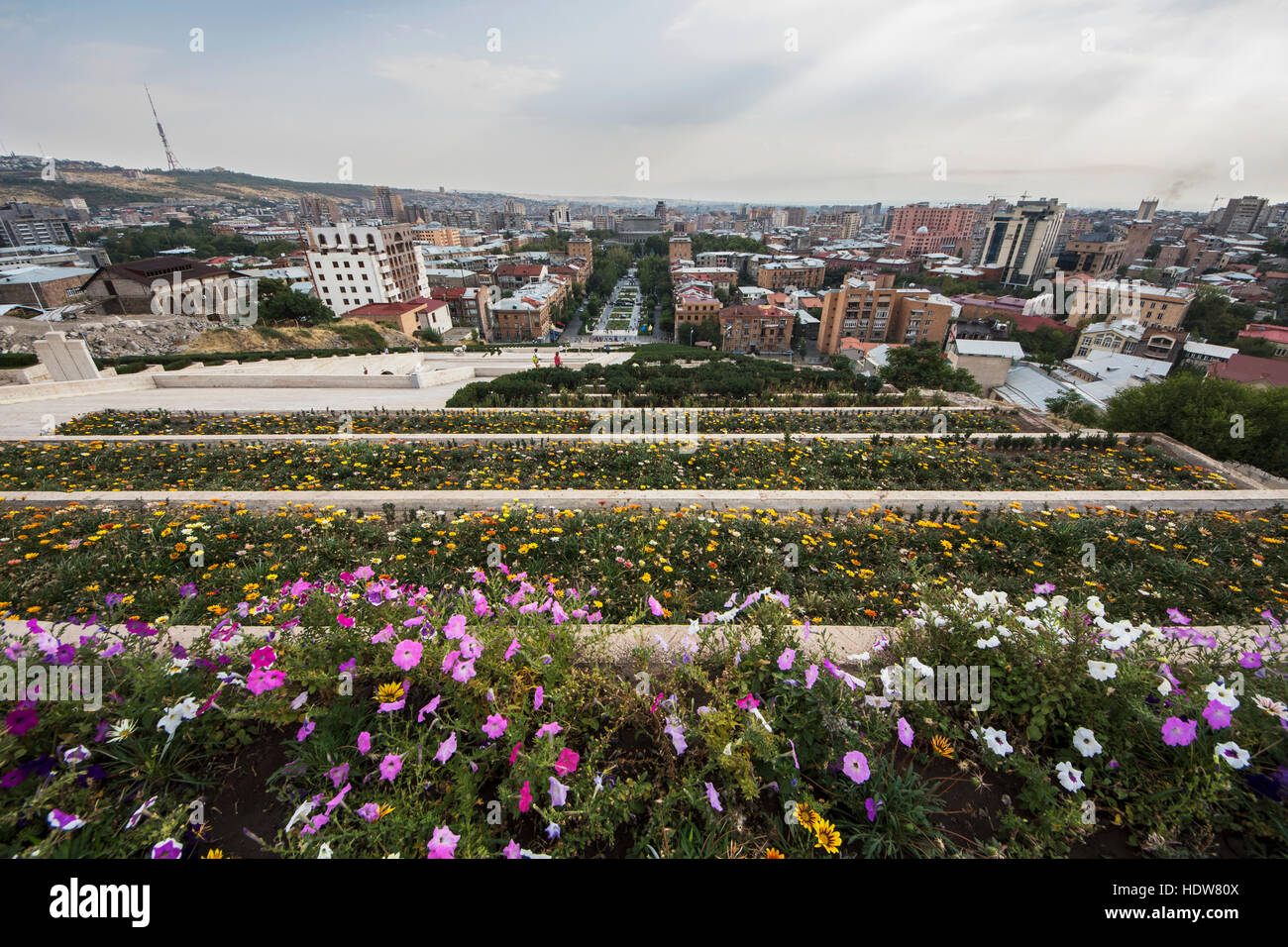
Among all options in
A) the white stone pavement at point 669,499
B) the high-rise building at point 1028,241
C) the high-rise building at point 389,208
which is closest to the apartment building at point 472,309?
the white stone pavement at point 669,499

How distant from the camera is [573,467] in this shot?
27.5ft

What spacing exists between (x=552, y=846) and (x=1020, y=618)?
112 inches

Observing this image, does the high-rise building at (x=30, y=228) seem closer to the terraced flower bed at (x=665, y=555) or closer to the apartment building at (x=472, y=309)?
the apartment building at (x=472, y=309)

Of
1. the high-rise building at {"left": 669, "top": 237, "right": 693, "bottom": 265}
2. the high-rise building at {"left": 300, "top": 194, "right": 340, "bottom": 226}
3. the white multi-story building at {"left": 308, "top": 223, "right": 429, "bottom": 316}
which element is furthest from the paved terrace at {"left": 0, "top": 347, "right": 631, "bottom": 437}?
the high-rise building at {"left": 300, "top": 194, "right": 340, "bottom": 226}

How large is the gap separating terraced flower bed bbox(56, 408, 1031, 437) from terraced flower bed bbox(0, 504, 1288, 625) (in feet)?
16.5

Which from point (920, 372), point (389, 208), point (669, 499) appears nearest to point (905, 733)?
point (669, 499)

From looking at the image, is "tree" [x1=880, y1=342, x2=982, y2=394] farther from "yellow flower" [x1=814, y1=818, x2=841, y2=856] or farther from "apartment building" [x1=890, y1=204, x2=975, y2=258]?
"apartment building" [x1=890, y1=204, x2=975, y2=258]

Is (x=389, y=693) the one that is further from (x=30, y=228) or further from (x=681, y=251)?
(x=30, y=228)

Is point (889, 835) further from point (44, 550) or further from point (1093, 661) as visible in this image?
point (44, 550)

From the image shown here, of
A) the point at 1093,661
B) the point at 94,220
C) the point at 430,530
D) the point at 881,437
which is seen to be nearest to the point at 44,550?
the point at 430,530

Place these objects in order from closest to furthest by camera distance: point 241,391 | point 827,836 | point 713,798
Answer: point 827,836, point 713,798, point 241,391

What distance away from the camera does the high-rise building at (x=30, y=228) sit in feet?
318

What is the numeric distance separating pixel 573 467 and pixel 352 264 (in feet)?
199
